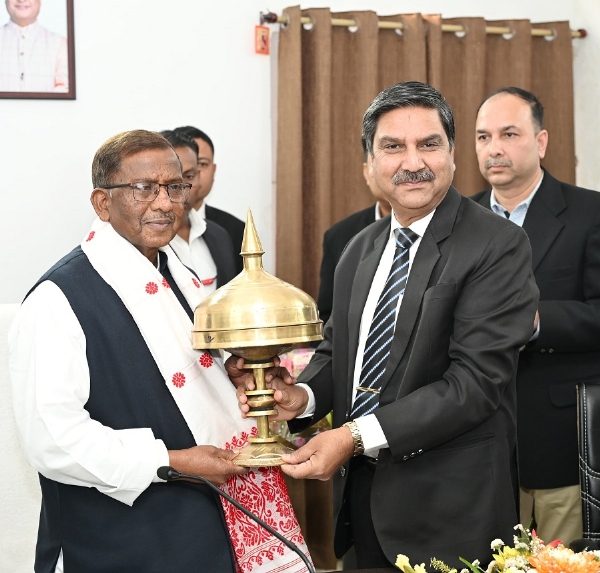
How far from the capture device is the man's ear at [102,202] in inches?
81.6

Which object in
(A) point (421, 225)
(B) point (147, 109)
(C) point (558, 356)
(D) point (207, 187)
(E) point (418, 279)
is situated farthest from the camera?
(B) point (147, 109)

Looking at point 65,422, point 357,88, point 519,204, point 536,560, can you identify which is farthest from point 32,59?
point 536,560

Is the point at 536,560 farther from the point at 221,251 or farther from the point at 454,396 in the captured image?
the point at 221,251

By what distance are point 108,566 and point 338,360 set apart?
31.7 inches

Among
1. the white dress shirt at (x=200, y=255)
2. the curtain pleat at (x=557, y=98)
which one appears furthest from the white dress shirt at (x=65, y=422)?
the curtain pleat at (x=557, y=98)

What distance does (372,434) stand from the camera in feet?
6.63

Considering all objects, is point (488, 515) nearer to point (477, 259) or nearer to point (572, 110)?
point (477, 259)

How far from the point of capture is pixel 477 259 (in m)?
2.09

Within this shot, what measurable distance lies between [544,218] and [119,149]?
66.9 inches

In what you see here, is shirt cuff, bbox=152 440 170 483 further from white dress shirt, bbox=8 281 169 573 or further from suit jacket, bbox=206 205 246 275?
suit jacket, bbox=206 205 246 275

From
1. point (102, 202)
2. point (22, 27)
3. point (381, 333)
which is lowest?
point (381, 333)

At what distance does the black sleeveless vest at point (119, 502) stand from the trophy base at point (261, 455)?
0.17 m

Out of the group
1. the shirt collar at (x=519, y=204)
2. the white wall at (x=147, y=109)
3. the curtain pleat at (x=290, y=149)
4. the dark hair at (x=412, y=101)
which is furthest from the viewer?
the curtain pleat at (x=290, y=149)

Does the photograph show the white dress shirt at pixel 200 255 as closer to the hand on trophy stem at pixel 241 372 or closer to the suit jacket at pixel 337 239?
the suit jacket at pixel 337 239
